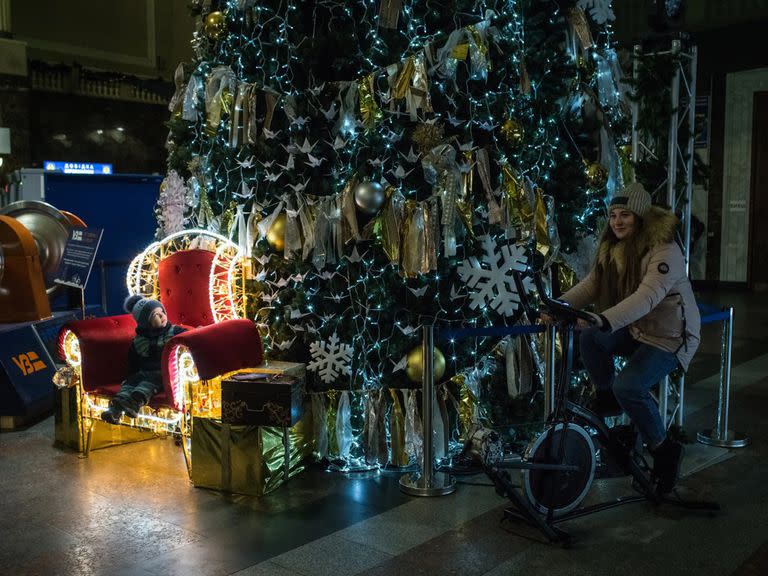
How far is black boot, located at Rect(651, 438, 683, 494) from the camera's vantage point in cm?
419

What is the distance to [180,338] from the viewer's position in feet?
15.7

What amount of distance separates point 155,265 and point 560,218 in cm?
295

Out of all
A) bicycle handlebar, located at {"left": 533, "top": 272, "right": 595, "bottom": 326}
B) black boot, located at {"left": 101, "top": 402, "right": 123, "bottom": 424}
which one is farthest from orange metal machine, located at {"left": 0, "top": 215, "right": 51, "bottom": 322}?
bicycle handlebar, located at {"left": 533, "top": 272, "right": 595, "bottom": 326}

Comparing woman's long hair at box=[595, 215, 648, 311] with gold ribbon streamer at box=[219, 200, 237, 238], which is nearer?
woman's long hair at box=[595, 215, 648, 311]

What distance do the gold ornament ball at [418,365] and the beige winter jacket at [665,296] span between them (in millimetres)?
1216

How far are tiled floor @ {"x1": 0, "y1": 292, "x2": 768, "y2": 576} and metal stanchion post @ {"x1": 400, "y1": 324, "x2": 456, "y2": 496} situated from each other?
74 mm

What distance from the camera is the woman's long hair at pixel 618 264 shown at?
13.8 ft

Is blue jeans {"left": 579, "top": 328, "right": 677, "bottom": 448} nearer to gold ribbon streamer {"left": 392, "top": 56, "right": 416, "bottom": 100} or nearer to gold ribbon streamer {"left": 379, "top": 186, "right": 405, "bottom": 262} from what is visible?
gold ribbon streamer {"left": 379, "top": 186, "right": 405, "bottom": 262}

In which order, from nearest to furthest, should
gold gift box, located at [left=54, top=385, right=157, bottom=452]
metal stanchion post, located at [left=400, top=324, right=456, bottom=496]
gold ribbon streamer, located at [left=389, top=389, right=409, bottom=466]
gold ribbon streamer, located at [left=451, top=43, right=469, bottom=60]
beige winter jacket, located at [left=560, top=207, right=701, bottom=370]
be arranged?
beige winter jacket, located at [left=560, top=207, right=701, bottom=370], metal stanchion post, located at [left=400, top=324, right=456, bottom=496], gold ribbon streamer, located at [left=451, top=43, right=469, bottom=60], gold ribbon streamer, located at [left=389, top=389, right=409, bottom=466], gold gift box, located at [left=54, top=385, right=157, bottom=452]

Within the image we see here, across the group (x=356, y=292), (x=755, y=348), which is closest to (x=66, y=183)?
(x=356, y=292)

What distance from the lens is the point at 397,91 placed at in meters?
4.92

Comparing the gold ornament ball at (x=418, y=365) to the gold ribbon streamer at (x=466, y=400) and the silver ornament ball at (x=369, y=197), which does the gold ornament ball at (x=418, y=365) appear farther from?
the silver ornament ball at (x=369, y=197)

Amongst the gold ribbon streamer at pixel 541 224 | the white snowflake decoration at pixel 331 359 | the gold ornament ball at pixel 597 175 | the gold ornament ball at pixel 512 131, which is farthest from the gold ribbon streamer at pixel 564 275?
the white snowflake decoration at pixel 331 359

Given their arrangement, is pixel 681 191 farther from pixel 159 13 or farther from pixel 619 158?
pixel 159 13
